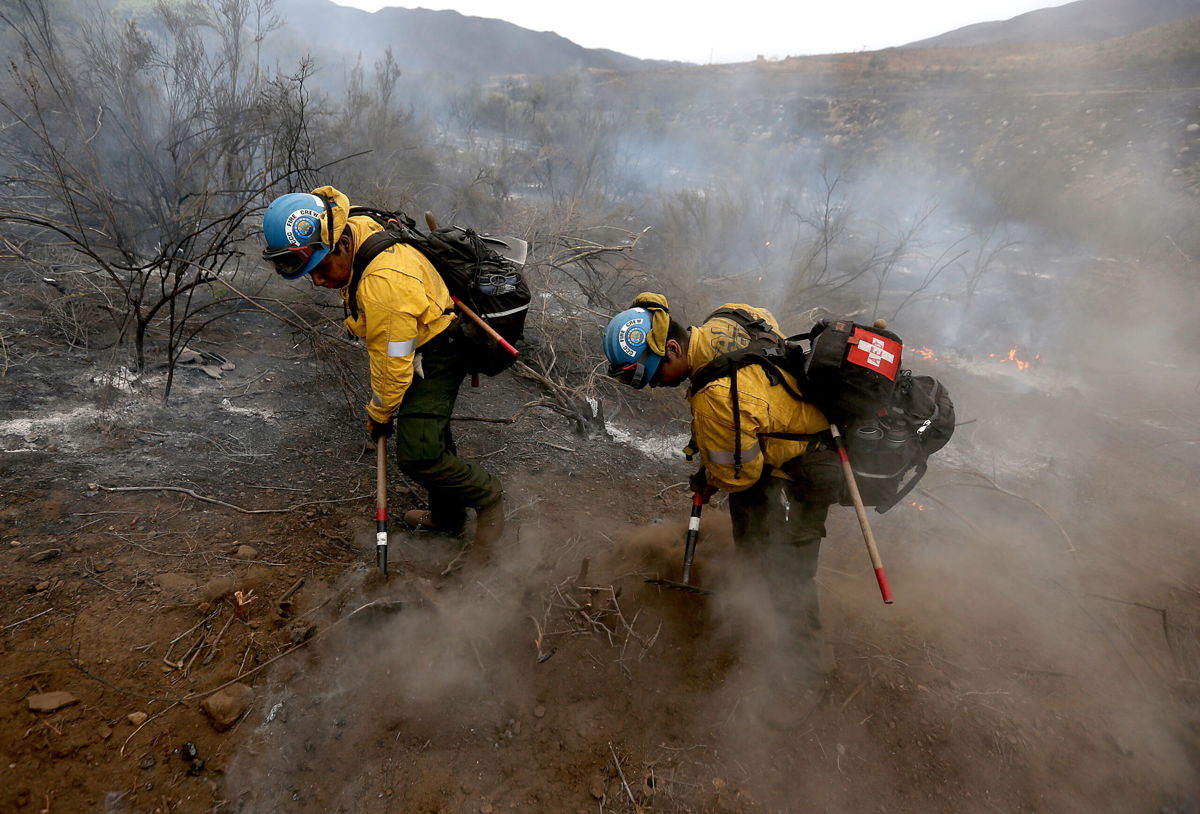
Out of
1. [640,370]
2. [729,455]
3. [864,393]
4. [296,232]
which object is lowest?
[729,455]

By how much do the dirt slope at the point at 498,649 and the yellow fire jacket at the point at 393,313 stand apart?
1.12 metres

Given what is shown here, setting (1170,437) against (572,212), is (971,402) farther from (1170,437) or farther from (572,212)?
(572,212)

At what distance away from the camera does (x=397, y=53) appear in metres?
40.4

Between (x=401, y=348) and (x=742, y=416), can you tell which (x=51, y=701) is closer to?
(x=401, y=348)

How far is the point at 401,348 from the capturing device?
8.79 ft

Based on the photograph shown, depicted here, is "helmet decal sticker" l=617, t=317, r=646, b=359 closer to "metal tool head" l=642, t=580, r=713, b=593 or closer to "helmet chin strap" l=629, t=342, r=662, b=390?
"helmet chin strap" l=629, t=342, r=662, b=390

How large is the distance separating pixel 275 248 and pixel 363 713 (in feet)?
6.85

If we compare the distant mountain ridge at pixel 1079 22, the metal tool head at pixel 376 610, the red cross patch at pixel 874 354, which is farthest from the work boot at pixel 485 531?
the distant mountain ridge at pixel 1079 22

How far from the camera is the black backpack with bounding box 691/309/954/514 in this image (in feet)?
8.13

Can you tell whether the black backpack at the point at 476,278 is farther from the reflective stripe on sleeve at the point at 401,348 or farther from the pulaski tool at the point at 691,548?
the pulaski tool at the point at 691,548

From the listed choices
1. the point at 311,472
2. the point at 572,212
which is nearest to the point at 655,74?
the point at 572,212

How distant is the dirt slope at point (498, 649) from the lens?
87.2 inches

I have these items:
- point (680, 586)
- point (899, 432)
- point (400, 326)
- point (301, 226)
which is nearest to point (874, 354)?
point (899, 432)

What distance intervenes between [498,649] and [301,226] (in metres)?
2.22
